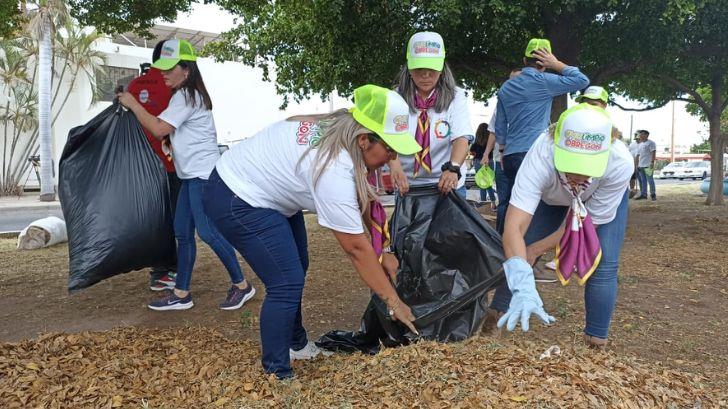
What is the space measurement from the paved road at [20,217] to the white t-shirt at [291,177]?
29.5 feet

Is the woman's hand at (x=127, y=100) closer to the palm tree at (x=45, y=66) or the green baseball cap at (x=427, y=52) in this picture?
the green baseball cap at (x=427, y=52)

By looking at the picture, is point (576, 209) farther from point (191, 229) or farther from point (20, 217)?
point (20, 217)

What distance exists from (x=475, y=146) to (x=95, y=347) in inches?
257

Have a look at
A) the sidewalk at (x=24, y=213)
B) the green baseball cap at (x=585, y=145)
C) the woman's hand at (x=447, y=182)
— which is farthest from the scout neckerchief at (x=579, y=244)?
the sidewalk at (x=24, y=213)

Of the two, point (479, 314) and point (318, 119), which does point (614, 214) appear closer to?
point (479, 314)

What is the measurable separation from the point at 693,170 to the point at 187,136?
32.8 meters

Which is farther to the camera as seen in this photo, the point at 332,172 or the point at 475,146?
the point at 475,146

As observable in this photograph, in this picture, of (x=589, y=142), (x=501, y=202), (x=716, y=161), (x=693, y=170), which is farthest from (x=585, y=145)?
(x=693, y=170)

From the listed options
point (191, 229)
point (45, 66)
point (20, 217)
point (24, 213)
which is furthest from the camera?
point (45, 66)

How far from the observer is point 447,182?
2.92 metres

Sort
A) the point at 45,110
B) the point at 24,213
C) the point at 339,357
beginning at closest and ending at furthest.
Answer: the point at 339,357 → the point at 24,213 → the point at 45,110

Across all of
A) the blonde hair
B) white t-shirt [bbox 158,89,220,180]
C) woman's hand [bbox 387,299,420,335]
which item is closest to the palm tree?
white t-shirt [bbox 158,89,220,180]

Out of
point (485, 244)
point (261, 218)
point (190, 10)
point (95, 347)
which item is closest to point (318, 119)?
point (261, 218)

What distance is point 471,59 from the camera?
315 inches
